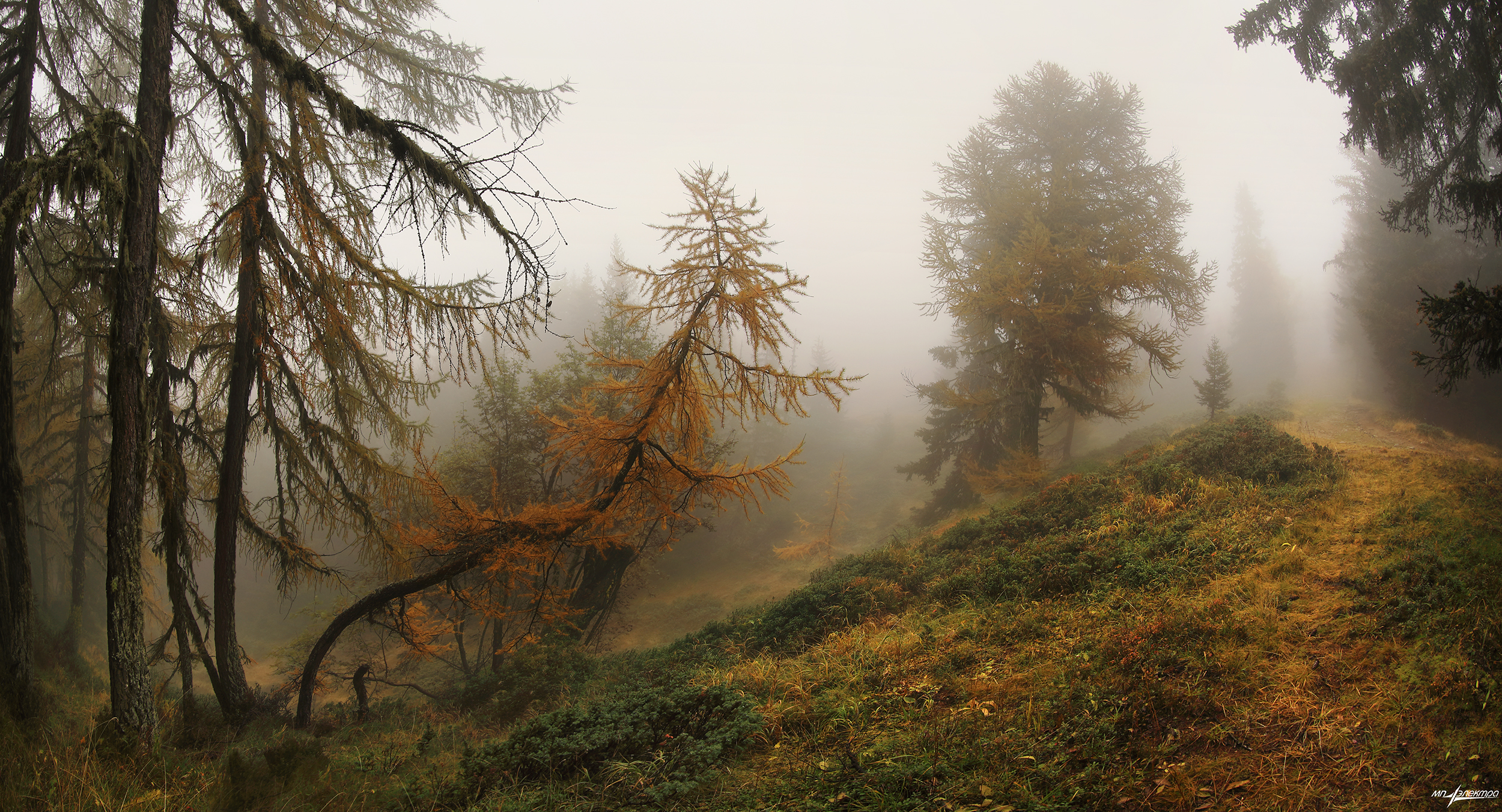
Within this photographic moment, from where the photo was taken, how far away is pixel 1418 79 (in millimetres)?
7988

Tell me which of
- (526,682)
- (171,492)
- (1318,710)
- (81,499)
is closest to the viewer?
(1318,710)

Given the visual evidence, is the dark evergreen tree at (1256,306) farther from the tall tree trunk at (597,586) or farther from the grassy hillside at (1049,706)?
the tall tree trunk at (597,586)

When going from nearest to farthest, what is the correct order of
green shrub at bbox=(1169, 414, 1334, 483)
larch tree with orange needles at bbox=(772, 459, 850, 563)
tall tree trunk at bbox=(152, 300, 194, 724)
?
1. tall tree trunk at bbox=(152, 300, 194, 724)
2. green shrub at bbox=(1169, 414, 1334, 483)
3. larch tree with orange needles at bbox=(772, 459, 850, 563)

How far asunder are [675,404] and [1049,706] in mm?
4737

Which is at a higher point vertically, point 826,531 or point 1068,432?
point 1068,432

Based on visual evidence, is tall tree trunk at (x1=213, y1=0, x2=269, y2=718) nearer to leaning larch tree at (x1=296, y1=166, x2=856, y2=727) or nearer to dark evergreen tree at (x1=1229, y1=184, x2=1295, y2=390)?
leaning larch tree at (x1=296, y1=166, x2=856, y2=727)

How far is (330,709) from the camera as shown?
8.56 m

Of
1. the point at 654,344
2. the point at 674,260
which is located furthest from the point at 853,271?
the point at 674,260

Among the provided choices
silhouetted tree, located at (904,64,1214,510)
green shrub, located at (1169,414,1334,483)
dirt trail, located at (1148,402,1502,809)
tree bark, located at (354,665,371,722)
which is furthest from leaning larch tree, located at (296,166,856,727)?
silhouetted tree, located at (904,64,1214,510)

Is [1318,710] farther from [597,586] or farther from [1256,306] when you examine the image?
[1256,306]

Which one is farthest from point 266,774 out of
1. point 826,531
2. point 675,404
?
point 826,531

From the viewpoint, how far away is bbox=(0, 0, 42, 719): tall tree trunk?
397 cm

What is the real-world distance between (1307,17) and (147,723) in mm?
16760
